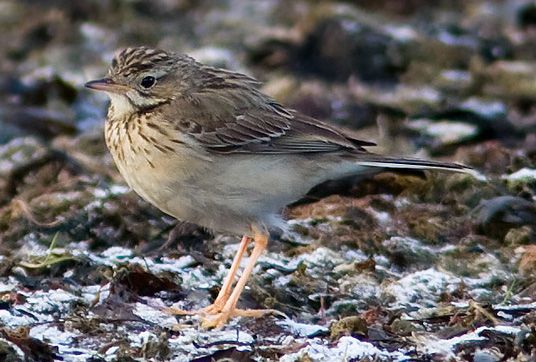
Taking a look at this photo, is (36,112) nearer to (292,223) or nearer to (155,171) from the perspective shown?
(292,223)

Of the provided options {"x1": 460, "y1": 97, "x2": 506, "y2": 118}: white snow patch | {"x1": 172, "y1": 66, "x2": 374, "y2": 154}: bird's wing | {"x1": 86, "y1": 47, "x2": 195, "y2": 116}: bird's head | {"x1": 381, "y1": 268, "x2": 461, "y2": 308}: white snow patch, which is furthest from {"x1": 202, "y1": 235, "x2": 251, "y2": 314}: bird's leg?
{"x1": 460, "y1": 97, "x2": 506, "y2": 118}: white snow patch

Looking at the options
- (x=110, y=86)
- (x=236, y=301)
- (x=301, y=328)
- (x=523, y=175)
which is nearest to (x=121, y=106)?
(x=110, y=86)

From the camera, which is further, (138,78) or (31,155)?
(31,155)

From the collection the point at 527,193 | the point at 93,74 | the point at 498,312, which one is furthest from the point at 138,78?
the point at 93,74

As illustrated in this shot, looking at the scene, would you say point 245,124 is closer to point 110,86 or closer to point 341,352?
point 110,86

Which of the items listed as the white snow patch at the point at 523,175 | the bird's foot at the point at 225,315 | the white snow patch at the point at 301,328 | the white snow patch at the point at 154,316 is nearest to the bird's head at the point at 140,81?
the white snow patch at the point at 154,316
